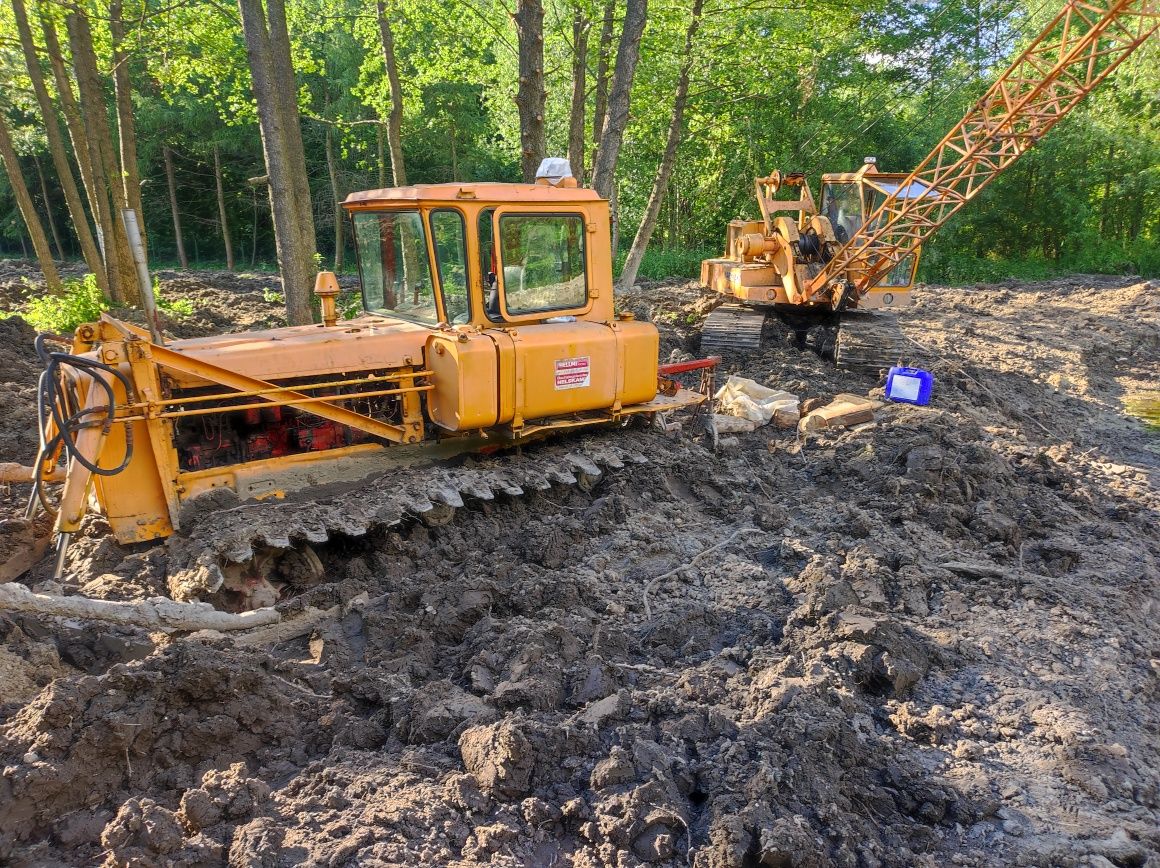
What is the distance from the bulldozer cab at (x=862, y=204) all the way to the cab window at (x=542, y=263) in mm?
7779

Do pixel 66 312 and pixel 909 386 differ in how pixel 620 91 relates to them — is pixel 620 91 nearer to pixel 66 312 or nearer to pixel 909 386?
pixel 909 386

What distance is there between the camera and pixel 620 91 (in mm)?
10797

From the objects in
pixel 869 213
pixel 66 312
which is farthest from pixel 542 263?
pixel 66 312

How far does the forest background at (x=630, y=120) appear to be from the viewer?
1440 cm

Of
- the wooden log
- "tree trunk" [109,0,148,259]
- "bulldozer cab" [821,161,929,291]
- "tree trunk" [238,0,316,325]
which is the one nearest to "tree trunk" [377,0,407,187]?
"tree trunk" [238,0,316,325]

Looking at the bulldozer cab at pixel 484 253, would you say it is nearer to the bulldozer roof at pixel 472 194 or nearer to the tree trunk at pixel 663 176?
the bulldozer roof at pixel 472 194

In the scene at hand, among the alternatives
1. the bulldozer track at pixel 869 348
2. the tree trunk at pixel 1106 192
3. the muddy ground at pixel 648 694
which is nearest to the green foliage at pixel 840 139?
the tree trunk at pixel 1106 192

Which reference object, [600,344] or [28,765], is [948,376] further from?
[28,765]

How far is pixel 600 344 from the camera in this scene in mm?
6438

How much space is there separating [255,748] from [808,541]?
4.16 m

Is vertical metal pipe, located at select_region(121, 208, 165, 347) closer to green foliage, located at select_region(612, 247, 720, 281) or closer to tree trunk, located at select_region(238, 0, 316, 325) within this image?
tree trunk, located at select_region(238, 0, 316, 325)

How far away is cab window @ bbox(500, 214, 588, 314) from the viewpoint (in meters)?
6.09

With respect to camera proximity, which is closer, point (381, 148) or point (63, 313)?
point (63, 313)

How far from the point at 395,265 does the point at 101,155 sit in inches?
414
